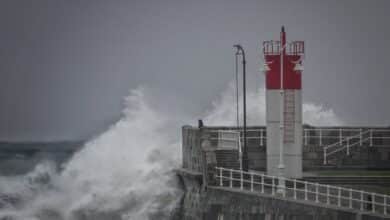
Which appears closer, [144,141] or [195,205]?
[195,205]

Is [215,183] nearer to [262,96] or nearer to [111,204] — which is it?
[111,204]

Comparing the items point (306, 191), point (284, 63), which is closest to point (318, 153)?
point (284, 63)

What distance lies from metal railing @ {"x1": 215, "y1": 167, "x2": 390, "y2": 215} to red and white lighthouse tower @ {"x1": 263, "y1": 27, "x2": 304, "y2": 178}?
717 millimetres

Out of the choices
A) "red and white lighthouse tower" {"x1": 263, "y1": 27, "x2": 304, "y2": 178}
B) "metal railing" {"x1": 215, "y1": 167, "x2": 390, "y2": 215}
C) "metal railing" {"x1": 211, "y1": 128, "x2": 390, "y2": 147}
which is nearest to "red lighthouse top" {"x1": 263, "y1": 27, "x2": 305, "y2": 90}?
→ "red and white lighthouse tower" {"x1": 263, "y1": 27, "x2": 304, "y2": 178}

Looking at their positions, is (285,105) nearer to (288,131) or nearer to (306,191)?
(288,131)

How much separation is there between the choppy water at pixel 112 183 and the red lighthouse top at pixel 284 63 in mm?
6202

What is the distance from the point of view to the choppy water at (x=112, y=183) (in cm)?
4141

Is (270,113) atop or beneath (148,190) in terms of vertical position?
atop

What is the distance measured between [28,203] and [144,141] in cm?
513

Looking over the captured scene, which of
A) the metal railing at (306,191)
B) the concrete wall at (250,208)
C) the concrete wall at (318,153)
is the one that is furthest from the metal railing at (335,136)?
the concrete wall at (250,208)

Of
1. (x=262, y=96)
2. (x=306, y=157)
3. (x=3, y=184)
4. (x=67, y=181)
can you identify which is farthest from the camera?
(x=262, y=96)

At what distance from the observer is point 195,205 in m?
37.0

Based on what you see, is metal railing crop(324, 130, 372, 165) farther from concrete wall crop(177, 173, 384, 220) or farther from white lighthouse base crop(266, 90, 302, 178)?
concrete wall crop(177, 173, 384, 220)

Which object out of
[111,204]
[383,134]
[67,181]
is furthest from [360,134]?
[67,181]
